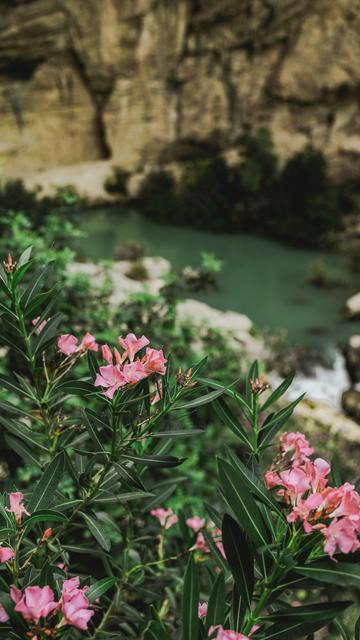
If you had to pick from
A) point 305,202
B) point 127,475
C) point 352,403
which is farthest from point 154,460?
point 305,202

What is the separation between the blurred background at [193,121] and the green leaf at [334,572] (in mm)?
12221

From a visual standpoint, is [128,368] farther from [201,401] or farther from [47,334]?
[47,334]

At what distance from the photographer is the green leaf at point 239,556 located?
0.74 metres

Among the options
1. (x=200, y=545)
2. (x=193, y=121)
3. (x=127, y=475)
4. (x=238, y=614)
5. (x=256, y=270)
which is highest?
(x=127, y=475)

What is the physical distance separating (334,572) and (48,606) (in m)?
0.34

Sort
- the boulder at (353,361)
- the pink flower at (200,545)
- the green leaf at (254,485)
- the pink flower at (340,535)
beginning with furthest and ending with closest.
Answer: the boulder at (353,361) → the pink flower at (200,545) → the green leaf at (254,485) → the pink flower at (340,535)

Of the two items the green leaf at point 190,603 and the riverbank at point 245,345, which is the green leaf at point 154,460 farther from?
the riverbank at point 245,345

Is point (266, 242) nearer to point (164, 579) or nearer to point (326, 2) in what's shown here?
point (326, 2)

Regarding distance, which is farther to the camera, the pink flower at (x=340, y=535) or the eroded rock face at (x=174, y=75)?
the eroded rock face at (x=174, y=75)

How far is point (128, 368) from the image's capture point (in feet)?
2.64

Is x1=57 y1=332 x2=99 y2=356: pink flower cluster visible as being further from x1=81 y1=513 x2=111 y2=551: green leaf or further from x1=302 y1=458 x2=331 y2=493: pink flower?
x1=302 y1=458 x2=331 y2=493: pink flower

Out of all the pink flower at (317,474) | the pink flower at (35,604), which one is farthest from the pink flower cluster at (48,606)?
the pink flower at (317,474)

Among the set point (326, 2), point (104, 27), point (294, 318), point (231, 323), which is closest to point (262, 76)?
point (326, 2)

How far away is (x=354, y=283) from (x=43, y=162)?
10697 millimetres
